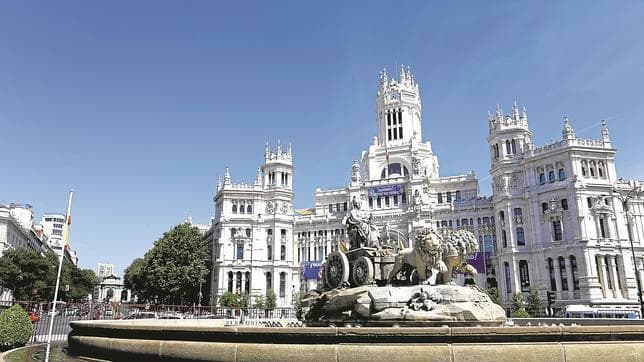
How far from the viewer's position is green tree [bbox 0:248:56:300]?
62938mm

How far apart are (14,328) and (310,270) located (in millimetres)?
65046

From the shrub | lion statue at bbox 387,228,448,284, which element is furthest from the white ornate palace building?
the shrub

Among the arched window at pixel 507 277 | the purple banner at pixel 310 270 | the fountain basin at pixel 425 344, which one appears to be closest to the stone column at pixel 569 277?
the arched window at pixel 507 277

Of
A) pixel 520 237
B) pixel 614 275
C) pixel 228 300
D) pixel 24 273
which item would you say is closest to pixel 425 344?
pixel 614 275

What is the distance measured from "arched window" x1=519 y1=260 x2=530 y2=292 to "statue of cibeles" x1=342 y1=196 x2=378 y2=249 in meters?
54.0

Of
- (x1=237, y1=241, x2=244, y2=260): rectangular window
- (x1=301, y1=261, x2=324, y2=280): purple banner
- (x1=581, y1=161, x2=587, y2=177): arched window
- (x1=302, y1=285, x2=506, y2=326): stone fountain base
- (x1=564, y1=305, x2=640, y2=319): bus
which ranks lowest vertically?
(x1=564, y1=305, x2=640, y2=319): bus

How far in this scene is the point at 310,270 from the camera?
79.2 m

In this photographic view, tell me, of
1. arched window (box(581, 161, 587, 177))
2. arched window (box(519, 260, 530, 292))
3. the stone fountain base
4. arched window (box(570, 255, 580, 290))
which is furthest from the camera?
arched window (box(519, 260, 530, 292))

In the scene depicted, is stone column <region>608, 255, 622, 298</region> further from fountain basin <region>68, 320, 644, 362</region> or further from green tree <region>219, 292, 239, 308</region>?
fountain basin <region>68, 320, 644, 362</region>

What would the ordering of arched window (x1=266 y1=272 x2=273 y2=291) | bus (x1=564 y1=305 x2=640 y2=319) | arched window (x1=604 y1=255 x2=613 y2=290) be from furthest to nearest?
arched window (x1=266 y1=272 x2=273 y2=291)
arched window (x1=604 y1=255 x2=613 y2=290)
bus (x1=564 y1=305 x2=640 y2=319)

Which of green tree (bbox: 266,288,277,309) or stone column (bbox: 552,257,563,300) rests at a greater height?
stone column (bbox: 552,257,563,300)

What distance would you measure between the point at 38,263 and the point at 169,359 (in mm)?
67416

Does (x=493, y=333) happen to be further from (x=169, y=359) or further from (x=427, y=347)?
(x=169, y=359)

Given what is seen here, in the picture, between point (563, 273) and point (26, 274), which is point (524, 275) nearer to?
point (563, 273)
